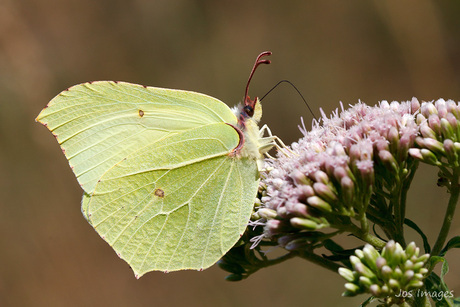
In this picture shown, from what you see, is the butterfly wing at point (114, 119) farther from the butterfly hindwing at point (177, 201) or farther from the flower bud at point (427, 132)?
the flower bud at point (427, 132)

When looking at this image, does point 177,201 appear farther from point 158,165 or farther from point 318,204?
point 318,204

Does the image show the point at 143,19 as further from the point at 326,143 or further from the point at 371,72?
the point at 326,143

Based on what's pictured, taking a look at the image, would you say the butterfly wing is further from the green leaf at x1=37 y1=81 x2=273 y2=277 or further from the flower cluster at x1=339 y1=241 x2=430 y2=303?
the flower cluster at x1=339 y1=241 x2=430 y2=303

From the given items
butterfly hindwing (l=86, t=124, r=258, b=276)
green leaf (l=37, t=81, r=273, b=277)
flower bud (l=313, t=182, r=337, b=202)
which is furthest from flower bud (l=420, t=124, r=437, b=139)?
butterfly hindwing (l=86, t=124, r=258, b=276)

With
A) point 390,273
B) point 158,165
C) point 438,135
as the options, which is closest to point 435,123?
point 438,135

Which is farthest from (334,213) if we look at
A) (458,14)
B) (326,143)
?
(458,14)

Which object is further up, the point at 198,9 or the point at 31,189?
the point at 198,9
